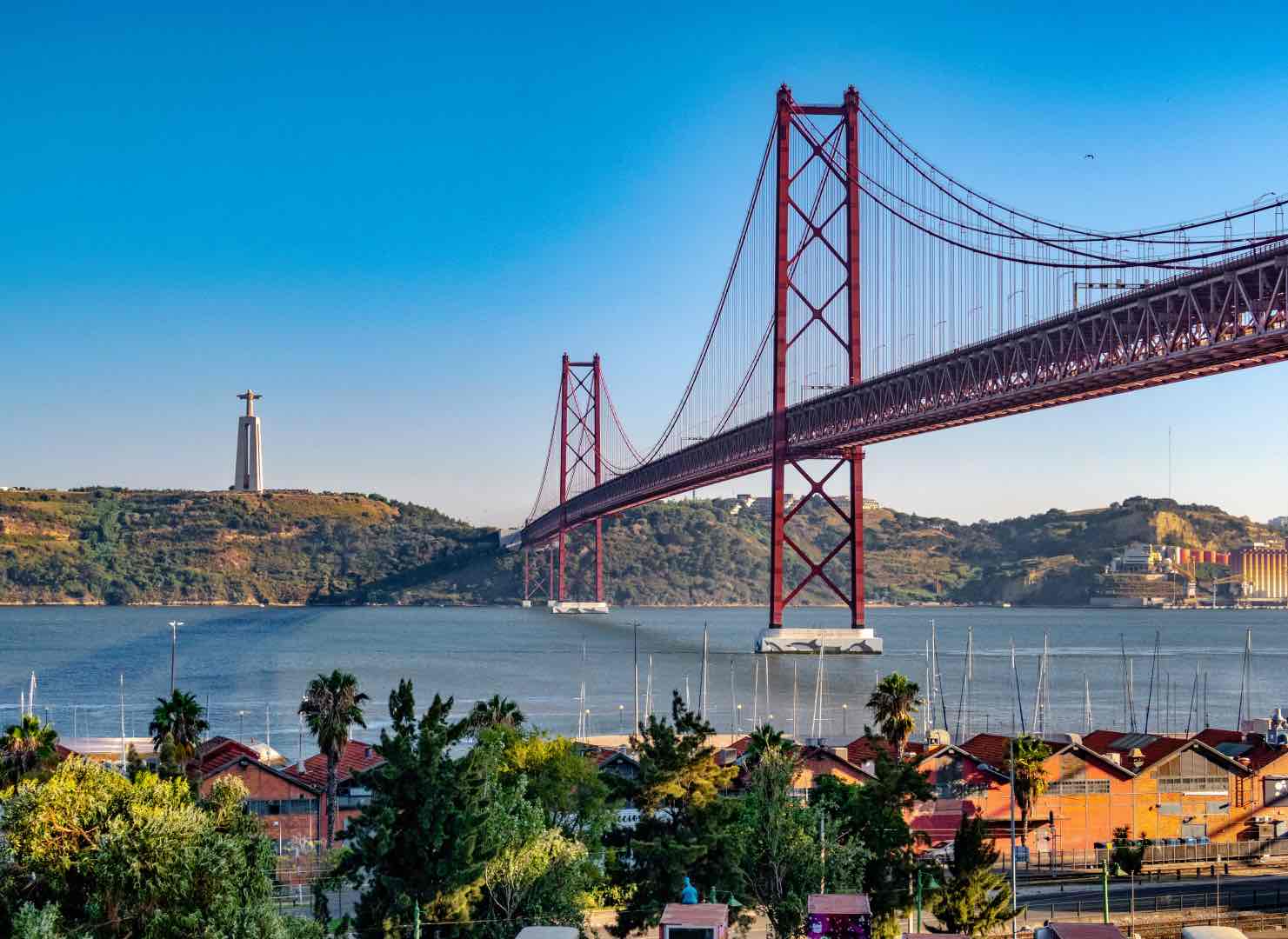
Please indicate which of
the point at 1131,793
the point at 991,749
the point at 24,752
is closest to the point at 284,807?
the point at 24,752

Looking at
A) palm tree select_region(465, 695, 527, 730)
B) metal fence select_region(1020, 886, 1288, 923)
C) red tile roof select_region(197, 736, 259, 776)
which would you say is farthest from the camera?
red tile roof select_region(197, 736, 259, 776)

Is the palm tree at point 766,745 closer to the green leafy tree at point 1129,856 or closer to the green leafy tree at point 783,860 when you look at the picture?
the green leafy tree at point 783,860

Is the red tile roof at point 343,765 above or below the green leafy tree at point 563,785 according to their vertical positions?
below

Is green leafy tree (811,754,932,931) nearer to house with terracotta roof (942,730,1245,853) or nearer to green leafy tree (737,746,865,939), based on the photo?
green leafy tree (737,746,865,939)

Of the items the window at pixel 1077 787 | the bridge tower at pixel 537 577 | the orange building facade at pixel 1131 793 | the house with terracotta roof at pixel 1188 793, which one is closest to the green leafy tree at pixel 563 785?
the orange building facade at pixel 1131 793

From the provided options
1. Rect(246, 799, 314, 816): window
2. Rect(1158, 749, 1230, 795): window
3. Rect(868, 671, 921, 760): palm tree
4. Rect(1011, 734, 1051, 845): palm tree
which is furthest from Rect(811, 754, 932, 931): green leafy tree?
Rect(246, 799, 314, 816): window

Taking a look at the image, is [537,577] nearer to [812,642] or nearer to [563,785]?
[812,642]
